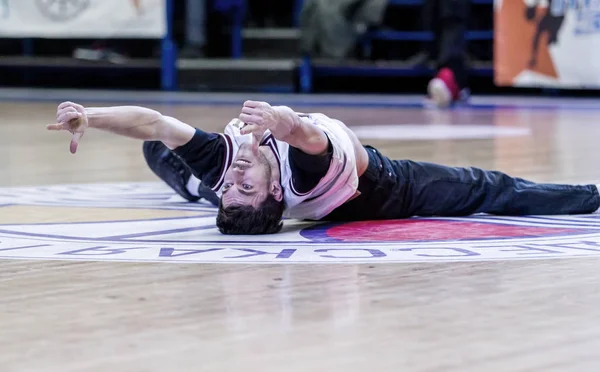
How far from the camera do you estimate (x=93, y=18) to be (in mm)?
8555

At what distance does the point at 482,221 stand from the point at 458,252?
0.48 metres

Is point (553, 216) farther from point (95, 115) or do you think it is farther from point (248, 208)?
point (95, 115)

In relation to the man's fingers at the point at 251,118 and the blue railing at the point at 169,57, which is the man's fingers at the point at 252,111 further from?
the blue railing at the point at 169,57

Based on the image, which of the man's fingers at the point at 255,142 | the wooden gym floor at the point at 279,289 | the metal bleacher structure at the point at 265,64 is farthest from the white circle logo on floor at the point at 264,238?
the metal bleacher structure at the point at 265,64

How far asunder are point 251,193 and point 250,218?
0.20ft

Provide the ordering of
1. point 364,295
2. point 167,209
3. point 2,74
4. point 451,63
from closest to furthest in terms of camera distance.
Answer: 1. point 364,295
2. point 167,209
3. point 451,63
4. point 2,74

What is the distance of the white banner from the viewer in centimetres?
854

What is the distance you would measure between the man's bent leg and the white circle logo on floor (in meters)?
0.04

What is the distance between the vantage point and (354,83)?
9.50m

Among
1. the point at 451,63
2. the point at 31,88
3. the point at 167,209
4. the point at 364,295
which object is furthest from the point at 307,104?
the point at 364,295

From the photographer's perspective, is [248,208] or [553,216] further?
[553,216]

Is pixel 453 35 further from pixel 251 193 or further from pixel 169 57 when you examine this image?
pixel 251 193

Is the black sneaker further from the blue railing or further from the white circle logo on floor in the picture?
the blue railing

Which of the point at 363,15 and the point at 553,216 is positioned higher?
the point at 363,15
